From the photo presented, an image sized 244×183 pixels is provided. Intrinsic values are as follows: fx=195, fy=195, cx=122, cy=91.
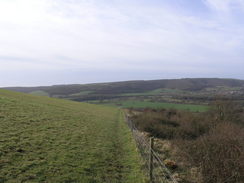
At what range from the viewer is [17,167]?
6.65 metres

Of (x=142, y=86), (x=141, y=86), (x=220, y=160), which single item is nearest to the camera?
(x=220, y=160)

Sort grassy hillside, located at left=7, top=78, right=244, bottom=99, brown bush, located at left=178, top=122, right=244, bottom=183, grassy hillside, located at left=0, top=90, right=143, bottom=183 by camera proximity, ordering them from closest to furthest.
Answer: brown bush, located at left=178, top=122, right=244, bottom=183 → grassy hillside, located at left=0, top=90, right=143, bottom=183 → grassy hillside, located at left=7, top=78, right=244, bottom=99

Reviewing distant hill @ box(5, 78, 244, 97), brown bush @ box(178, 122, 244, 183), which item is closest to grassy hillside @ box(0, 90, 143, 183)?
brown bush @ box(178, 122, 244, 183)

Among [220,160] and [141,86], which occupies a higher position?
[141,86]

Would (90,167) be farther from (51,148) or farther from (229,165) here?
(229,165)

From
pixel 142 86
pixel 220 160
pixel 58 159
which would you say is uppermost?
pixel 142 86

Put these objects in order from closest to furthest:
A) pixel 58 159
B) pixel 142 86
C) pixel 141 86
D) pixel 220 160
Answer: pixel 220 160 < pixel 58 159 < pixel 141 86 < pixel 142 86

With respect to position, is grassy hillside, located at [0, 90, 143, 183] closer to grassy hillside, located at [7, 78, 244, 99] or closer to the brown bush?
the brown bush

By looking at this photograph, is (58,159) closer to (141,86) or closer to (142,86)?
(141,86)

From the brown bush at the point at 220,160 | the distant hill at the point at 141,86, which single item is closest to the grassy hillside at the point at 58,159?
the brown bush at the point at 220,160

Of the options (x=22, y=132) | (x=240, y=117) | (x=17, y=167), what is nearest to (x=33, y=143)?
(x=22, y=132)

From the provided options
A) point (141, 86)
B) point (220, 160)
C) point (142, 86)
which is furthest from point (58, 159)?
point (142, 86)

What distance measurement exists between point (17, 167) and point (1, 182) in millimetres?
1044

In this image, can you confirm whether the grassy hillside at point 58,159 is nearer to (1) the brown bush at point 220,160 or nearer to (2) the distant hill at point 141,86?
(1) the brown bush at point 220,160
